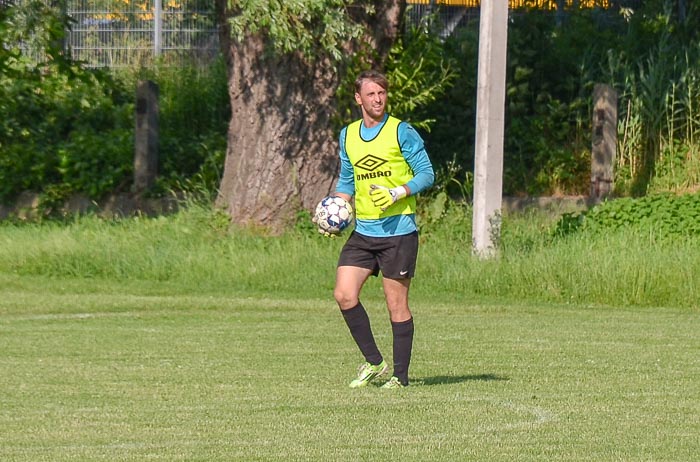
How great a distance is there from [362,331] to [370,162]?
3.79 ft

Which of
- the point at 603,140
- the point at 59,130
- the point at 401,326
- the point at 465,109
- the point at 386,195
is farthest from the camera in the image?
the point at 59,130

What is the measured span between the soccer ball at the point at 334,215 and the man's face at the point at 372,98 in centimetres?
66

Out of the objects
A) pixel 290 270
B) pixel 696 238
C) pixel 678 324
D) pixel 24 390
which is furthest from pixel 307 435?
pixel 696 238

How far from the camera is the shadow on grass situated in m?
10.1

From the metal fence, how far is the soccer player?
1703 cm

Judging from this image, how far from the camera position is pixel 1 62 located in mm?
20500

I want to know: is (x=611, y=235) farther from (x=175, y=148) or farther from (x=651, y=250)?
(x=175, y=148)

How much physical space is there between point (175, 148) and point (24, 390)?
1470 centimetres

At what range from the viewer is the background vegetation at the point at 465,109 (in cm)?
2278

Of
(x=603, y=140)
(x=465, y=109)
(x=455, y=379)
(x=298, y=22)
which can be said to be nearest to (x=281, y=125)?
(x=298, y=22)

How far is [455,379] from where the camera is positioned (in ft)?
33.9

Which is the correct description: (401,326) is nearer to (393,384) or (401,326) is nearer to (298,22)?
(393,384)

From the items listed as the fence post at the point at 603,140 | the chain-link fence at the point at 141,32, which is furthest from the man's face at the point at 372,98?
the chain-link fence at the point at 141,32

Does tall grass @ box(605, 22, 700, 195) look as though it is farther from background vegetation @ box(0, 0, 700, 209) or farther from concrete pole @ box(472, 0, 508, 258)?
concrete pole @ box(472, 0, 508, 258)
